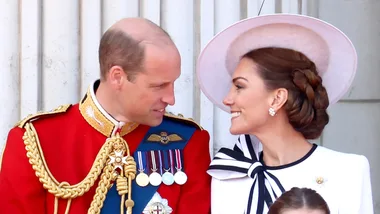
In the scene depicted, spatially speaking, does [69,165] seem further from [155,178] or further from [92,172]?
[155,178]

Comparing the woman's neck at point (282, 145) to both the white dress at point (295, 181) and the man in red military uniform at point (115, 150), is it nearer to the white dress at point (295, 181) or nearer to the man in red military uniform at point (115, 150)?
the white dress at point (295, 181)

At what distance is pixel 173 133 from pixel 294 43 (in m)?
0.46

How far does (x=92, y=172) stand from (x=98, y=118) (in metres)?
0.17

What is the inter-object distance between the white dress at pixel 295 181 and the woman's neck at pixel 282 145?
0.9 inches

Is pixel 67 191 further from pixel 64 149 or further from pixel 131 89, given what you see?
pixel 131 89

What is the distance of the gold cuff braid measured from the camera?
237 centimetres

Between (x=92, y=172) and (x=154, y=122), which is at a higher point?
(x=154, y=122)

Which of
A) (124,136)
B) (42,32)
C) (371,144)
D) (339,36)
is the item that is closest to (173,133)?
(124,136)

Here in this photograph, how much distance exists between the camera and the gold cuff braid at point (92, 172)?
2.37 meters


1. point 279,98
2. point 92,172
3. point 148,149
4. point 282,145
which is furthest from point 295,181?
point 92,172

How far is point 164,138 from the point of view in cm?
258

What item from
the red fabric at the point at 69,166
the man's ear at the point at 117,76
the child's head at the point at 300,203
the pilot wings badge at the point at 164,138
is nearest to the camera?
the child's head at the point at 300,203

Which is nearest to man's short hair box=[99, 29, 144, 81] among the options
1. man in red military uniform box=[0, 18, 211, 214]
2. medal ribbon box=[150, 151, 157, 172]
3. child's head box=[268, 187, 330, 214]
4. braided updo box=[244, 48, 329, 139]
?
man in red military uniform box=[0, 18, 211, 214]

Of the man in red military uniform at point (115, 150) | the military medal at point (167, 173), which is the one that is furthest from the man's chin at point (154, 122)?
the military medal at point (167, 173)
